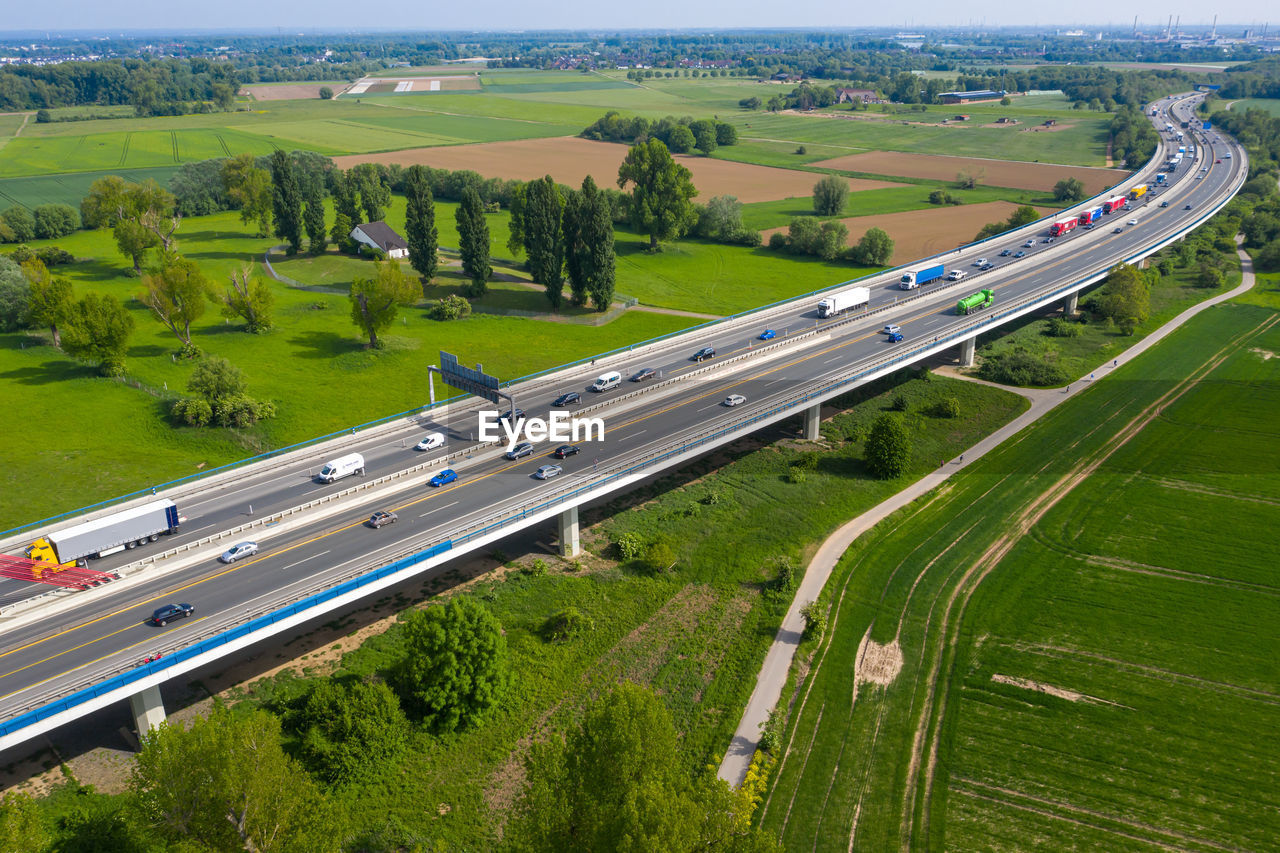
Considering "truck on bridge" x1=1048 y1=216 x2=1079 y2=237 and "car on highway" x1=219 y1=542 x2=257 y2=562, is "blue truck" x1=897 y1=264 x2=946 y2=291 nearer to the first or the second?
"truck on bridge" x1=1048 y1=216 x2=1079 y2=237

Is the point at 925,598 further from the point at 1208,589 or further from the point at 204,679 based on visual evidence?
the point at 204,679

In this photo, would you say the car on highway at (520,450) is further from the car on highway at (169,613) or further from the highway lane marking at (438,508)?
the car on highway at (169,613)

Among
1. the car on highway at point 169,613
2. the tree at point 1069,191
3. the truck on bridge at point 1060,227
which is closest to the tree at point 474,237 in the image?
the car on highway at point 169,613

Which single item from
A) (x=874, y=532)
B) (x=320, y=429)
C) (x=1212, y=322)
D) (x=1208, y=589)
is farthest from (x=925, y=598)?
(x=1212, y=322)

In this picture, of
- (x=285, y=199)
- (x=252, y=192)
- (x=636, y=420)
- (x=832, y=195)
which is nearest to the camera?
(x=636, y=420)

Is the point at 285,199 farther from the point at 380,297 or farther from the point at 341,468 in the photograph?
the point at 341,468

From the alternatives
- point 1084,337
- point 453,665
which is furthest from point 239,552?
point 1084,337

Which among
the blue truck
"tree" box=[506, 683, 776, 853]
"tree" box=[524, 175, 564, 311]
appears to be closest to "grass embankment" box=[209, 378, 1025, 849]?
"tree" box=[506, 683, 776, 853]
